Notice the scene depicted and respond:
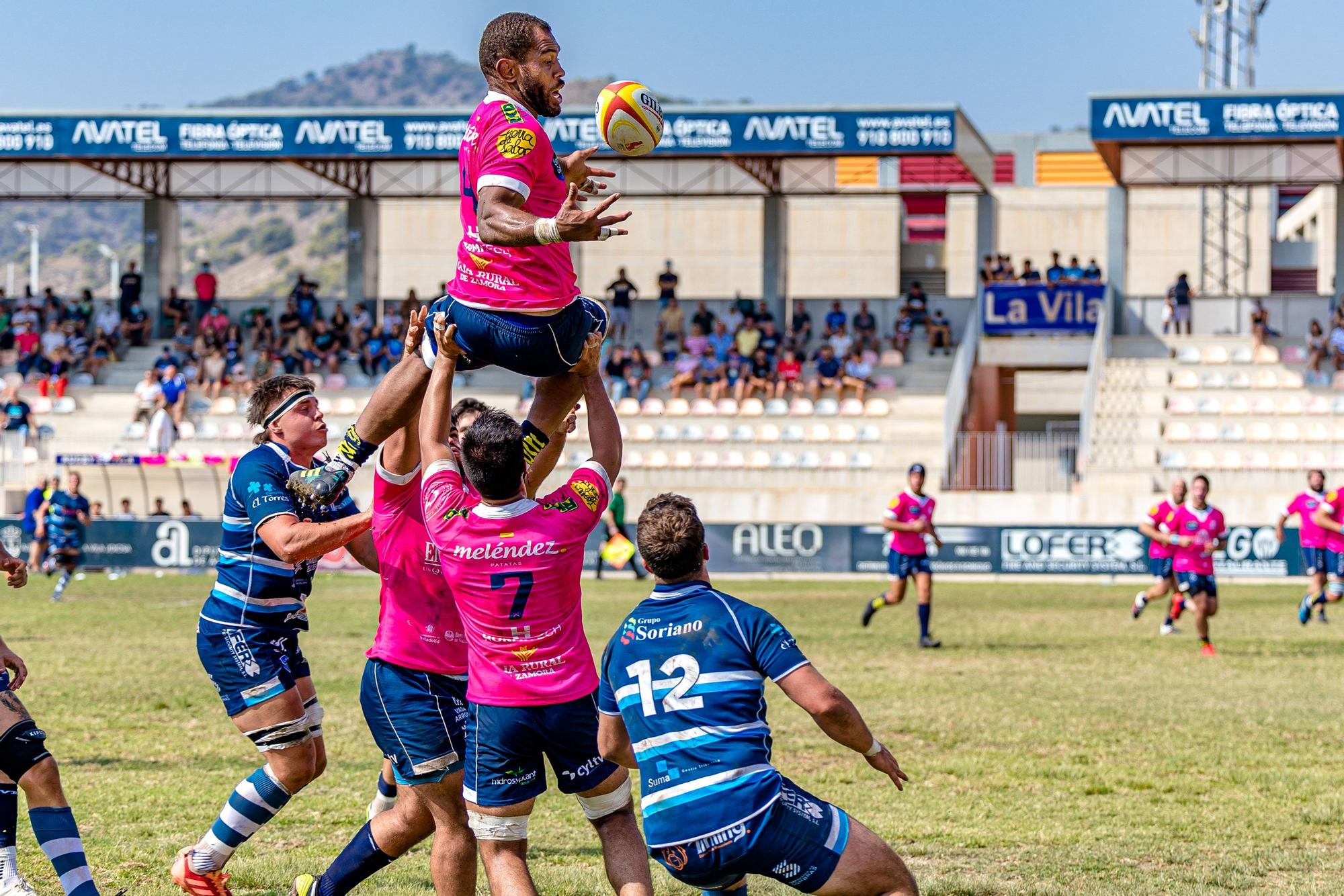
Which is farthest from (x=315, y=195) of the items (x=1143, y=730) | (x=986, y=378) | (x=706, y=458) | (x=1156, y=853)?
(x=1156, y=853)

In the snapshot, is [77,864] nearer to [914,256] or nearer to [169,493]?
[169,493]

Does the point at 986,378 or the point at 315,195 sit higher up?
the point at 315,195

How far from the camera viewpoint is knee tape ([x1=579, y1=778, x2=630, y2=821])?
568 cm

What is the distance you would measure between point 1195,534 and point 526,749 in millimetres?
13723

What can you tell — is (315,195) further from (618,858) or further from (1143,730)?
(618,858)

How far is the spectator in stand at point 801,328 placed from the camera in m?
37.0

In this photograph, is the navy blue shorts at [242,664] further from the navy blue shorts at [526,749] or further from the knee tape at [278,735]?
the navy blue shorts at [526,749]

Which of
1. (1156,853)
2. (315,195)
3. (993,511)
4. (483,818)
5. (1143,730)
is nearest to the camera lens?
(483,818)

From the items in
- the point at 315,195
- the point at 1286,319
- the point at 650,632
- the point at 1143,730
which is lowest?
the point at 1143,730

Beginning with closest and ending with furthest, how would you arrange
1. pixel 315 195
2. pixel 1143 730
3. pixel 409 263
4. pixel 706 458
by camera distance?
pixel 1143 730 < pixel 706 458 < pixel 315 195 < pixel 409 263

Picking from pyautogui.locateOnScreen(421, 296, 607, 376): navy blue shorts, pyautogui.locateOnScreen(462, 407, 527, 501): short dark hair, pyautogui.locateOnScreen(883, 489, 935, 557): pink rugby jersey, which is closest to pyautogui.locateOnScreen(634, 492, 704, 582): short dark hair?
pyautogui.locateOnScreen(462, 407, 527, 501): short dark hair

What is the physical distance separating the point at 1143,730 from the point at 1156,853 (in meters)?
4.08

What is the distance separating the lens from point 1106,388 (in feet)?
113

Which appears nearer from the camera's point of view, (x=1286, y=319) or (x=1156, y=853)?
(x=1156, y=853)
